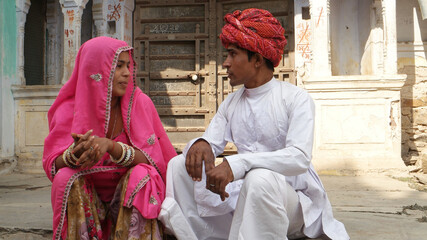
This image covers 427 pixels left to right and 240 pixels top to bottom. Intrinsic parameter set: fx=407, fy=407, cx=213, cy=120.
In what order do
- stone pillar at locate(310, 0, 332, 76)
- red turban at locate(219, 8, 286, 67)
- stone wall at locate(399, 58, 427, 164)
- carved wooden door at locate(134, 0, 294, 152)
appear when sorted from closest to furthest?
red turban at locate(219, 8, 286, 67) < stone pillar at locate(310, 0, 332, 76) < stone wall at locate(399, 58, 427, 164) < carved wooden door at locate(134, 0, 294, 152)

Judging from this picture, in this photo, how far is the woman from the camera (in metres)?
2.02

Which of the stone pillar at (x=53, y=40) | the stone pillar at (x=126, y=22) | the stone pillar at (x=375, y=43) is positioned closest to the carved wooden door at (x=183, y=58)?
the stone pillar at (x=126, y=22)

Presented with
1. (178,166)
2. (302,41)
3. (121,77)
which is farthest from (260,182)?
(302,41)

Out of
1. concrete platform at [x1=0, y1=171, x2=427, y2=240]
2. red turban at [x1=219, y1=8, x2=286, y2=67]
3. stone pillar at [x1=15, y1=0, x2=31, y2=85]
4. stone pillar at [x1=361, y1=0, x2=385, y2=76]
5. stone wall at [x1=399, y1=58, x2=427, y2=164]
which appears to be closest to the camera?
red turban at [x1=219, y1=8, x2=286, y2=67]

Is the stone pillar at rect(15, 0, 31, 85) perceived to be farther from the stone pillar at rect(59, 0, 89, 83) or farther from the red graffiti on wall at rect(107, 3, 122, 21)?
the red graffiti on wall at rect(107, 3, 122, 21)

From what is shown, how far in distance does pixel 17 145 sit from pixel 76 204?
16.7 feet

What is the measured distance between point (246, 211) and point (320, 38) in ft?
14.8

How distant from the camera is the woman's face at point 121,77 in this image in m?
2.33

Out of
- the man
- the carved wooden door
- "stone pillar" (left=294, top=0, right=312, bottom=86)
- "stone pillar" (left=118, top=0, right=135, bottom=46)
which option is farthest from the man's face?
"stone pillar" (left=118, top=0, right=135, bottom=46)

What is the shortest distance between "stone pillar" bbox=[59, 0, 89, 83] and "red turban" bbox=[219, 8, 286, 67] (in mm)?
4895

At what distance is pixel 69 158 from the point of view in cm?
205

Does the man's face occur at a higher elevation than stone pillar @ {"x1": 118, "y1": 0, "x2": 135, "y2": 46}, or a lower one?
lower

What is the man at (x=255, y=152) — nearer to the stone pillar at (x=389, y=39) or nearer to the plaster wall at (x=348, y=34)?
the stone pillar at (x=389, y=39)

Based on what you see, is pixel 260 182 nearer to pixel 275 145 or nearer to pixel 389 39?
pixel 275 145
